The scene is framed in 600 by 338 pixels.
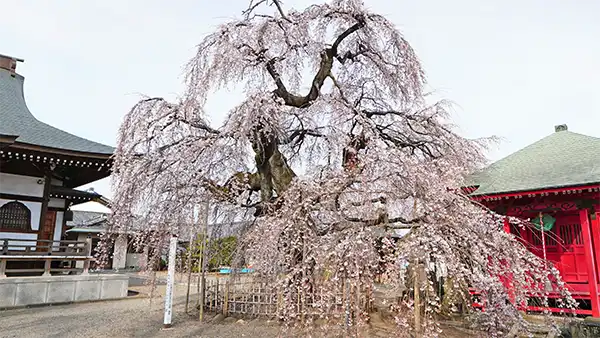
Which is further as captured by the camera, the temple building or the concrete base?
the temple building

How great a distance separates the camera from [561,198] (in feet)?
24.5

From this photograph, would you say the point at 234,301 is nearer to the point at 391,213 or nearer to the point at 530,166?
the point at 391,213

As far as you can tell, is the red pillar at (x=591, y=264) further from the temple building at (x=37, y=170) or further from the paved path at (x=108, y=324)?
the temple building at (x=37, y=170)

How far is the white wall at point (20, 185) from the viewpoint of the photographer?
9719 mm

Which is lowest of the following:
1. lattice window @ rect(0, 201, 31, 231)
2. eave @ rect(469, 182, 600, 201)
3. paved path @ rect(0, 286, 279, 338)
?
paved path @ rect(0, 286, 279, 338)

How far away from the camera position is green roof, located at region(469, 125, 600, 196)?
23.4ft

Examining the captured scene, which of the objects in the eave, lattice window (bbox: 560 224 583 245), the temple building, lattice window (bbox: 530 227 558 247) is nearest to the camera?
the eave

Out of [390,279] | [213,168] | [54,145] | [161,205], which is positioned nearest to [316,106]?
[213,168]

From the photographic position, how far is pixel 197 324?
24.0 feet

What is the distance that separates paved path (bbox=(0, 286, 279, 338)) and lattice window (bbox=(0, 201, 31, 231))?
7.46 feet

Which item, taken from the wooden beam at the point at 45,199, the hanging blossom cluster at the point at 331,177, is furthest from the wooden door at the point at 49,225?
the hanging blossom cluster at the point at 331,177

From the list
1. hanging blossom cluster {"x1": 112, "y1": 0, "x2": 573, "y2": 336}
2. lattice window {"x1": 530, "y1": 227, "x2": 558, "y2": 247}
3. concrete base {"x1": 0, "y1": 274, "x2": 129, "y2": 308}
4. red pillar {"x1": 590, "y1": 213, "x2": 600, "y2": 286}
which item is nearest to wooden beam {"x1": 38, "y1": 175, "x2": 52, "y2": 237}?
concrete base {"x1": 0, "y1": 274, "x2": 129, "y2": 308}

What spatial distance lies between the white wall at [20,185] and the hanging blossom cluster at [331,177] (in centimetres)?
517

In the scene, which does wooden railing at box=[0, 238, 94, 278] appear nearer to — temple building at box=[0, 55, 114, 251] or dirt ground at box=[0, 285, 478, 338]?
temple building at box=[0, 55, 114, 251]
